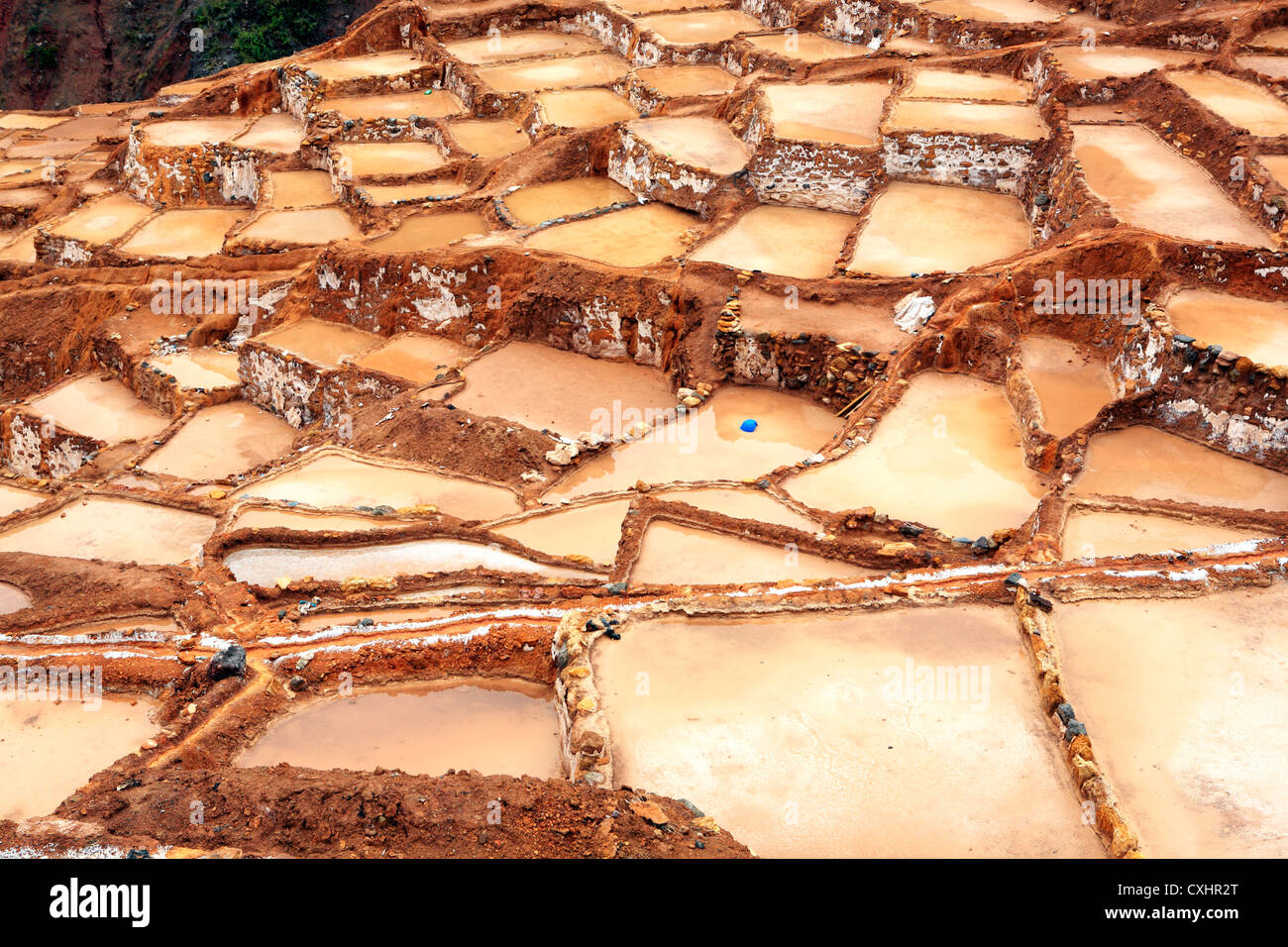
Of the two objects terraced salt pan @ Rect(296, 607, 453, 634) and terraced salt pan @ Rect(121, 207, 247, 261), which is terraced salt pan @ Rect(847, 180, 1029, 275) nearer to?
terraced salt pan @ Rect(296, 607, 453, 634)

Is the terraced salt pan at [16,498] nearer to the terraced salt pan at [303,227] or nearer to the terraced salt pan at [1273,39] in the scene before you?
the terraced salt pan at [303,227]

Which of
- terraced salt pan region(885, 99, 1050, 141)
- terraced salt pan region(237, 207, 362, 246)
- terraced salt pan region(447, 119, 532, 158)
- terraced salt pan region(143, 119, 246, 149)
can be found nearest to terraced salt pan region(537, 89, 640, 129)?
terraced salt pan region(447, 119, 532, 158)

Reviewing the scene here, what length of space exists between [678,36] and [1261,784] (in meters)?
21.6

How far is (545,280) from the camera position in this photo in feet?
55.2

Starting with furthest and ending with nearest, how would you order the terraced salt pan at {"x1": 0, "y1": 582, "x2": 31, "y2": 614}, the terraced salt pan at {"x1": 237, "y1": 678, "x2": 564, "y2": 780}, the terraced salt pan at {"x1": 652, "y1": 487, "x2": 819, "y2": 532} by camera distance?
the terraced salt pan at {"x1": 652, "y1": 487, "x2": 819, "y2": 532} < the terraced salt pan at {"x1": 0, "y1": 582, "x2": 31, "y2": 614} < the terraced salt pan at {"x1": 237, "y1": 678, "x2": 564, "y2": 780}

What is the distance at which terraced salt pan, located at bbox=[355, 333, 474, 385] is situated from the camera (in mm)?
16703

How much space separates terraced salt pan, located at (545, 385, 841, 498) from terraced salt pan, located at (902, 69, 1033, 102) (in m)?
7.54

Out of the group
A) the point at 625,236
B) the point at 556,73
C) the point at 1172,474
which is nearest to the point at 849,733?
the point at 1172,474

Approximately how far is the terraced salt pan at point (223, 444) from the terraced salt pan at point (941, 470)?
322 inches

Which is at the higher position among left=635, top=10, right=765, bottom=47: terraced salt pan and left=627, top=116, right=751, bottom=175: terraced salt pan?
left=635, top=10, right=765, bottom=47: terraced salt pan

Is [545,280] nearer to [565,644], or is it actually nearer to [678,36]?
[565,644]

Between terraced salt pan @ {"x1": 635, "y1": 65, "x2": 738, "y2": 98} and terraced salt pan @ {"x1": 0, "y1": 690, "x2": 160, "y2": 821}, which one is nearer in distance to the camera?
terraced salt pan @ {"x1": 0, "y1": 690, "x2": 160, "y2": 821}

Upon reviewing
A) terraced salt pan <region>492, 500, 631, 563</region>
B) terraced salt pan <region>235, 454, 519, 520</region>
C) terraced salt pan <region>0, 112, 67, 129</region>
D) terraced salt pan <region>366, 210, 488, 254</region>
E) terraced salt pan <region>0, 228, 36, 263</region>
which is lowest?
terraced salt pan <region>0, 228, 36, 263</region>

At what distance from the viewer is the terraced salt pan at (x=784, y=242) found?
1644 cm
